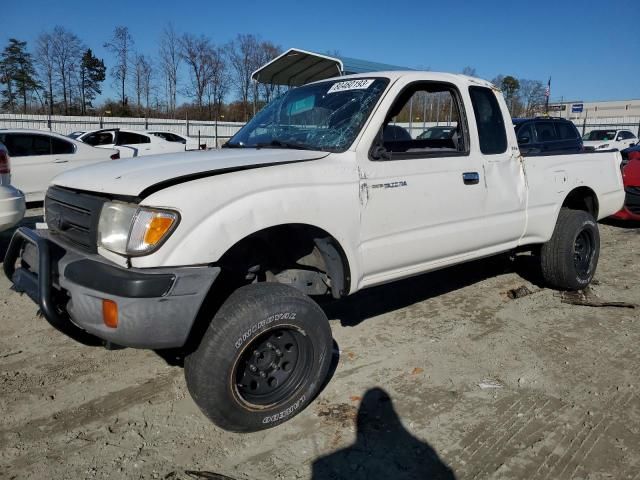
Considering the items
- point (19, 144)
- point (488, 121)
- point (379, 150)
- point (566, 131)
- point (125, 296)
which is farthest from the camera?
point (566, 131)

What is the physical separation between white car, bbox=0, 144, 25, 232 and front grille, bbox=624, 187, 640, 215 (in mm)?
8924

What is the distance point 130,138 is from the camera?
14828 millimetres

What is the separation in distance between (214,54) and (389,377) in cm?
4449

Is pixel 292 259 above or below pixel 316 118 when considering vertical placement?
below

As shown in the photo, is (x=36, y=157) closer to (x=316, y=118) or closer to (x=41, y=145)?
(x=41, y=145)

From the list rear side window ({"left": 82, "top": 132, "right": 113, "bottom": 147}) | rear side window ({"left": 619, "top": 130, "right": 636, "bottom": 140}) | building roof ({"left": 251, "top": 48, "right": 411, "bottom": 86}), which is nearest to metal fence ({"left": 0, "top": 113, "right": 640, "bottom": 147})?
rear side window ({"left": 619, "top": 130, "right": 636, "bottom": 140})

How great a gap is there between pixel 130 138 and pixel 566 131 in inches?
465

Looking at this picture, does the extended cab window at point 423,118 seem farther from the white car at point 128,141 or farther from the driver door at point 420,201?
the white car at point 128,141

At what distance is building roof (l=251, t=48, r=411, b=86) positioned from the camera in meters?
12.1

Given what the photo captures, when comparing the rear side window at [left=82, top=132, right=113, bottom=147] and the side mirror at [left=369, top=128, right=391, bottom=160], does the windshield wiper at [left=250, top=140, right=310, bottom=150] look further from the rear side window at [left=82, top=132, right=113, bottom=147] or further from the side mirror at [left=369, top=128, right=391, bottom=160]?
the rear side window at [left=82, top=132, right=113, bottom=147]

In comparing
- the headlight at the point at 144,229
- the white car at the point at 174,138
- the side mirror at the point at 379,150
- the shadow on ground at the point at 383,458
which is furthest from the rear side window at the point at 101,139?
the shadow on ground at the point at 383,458

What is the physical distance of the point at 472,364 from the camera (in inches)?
139

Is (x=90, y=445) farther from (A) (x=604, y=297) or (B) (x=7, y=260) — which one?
(A) (x=604, y=297)

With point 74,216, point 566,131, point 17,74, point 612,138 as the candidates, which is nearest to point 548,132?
point 566,131
